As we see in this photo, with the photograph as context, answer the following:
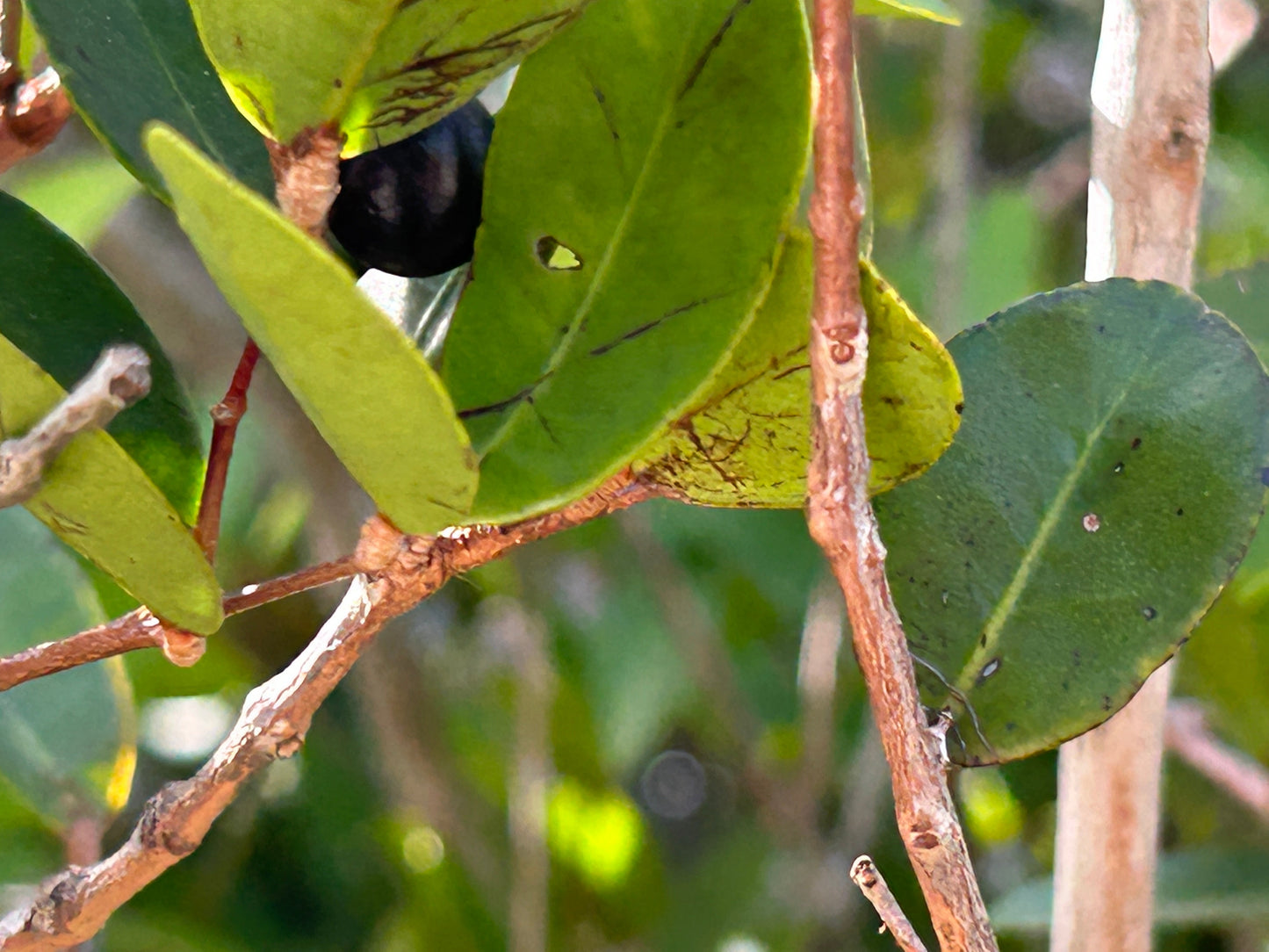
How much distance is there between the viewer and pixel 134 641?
391mm

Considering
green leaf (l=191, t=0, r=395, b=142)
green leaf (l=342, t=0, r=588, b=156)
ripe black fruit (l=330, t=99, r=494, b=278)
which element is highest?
green leaf (l=191, t=0, r=395, b=142)

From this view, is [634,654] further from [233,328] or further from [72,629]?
[72,629]

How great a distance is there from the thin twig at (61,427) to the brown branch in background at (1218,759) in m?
0.73

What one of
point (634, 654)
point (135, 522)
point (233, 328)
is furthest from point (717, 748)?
Answer: point (135, 522)

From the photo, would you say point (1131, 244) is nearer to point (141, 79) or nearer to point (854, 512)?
point (854, 512)

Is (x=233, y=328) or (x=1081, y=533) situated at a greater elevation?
(x=1081, y=533)

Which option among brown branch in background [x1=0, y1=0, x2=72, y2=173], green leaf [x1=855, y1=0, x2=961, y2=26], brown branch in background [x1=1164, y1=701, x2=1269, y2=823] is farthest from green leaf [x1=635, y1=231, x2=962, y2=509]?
brown branch in background [x1=1164, y1=701, x2=1269, y2=823]

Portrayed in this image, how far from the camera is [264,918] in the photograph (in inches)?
A: 46.2

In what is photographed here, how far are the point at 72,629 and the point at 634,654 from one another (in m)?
0.59

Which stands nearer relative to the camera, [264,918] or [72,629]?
[72,629]

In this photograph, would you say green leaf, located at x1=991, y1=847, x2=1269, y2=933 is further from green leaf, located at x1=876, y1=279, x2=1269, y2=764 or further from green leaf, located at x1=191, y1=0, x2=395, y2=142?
green leaf, located at x1=191, y1=0, x2=395, y2=142

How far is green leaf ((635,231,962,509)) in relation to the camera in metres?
0.34

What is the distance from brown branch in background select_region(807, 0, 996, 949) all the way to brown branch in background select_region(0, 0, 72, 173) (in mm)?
264

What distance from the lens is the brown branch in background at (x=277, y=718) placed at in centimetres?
39
